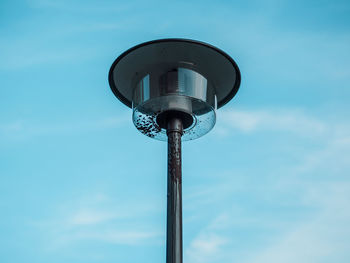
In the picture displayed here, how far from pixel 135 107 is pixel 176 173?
71cm

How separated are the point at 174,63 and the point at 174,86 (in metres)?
0.22

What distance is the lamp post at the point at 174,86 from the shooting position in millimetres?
4180

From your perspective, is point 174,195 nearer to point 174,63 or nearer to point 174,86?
point 174,86

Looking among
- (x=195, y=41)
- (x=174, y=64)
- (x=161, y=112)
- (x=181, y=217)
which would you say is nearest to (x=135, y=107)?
(x=161, y=112)

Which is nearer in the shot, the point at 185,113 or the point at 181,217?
the point at 181,217

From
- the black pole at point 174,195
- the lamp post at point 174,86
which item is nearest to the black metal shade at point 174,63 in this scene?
the lamp post at point 174,86

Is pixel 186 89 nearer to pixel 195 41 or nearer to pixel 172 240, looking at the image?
pixel 195 41

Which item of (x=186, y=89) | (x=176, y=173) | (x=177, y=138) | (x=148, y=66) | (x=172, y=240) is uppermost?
(x=148, y=66)

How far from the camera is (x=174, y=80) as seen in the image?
13.9ft

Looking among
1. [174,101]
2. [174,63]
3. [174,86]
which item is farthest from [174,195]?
[174,63]

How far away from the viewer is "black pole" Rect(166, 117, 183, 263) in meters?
3.72

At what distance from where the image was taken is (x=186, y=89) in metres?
4.19

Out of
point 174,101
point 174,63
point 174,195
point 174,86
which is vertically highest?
point 174,63

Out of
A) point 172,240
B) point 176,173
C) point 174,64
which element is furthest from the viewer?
point 174,64
